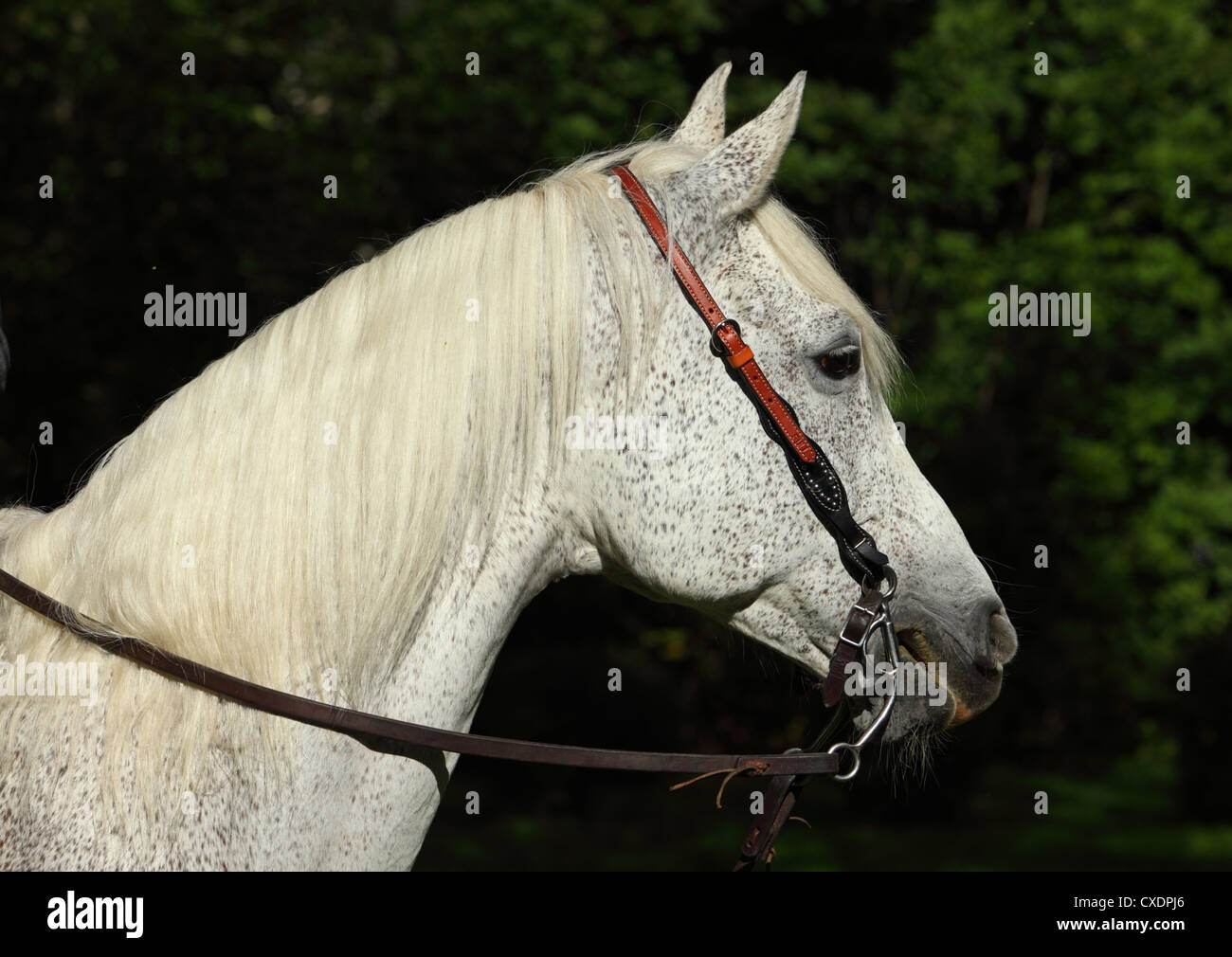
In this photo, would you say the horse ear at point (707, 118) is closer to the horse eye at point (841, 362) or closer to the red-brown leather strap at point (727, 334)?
the red-brown leather strap at point (727, 334)

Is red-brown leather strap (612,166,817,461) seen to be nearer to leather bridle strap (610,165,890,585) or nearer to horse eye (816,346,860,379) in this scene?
leather bridle strap (610,165,890,585)

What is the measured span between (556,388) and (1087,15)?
28.4 ft

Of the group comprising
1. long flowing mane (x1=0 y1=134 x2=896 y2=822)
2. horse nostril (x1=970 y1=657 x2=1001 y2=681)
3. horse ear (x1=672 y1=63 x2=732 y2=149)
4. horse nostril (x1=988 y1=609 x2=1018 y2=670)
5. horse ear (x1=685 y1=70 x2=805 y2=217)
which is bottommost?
horse nostril (x1=970 y1=657 x2=1001 y2=681)

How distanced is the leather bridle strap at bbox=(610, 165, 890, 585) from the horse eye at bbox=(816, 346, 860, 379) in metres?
0.12

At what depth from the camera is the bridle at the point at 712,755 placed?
6.43 feet

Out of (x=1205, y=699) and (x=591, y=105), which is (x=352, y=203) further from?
(x=1205, y=699)

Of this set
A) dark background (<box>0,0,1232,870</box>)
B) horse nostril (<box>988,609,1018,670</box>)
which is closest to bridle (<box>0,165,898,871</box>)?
horse nostril (<box>988,609,1018,670</box>)

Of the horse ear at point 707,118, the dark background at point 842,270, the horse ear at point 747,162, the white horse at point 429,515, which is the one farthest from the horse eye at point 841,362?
the dark background at point 842,270

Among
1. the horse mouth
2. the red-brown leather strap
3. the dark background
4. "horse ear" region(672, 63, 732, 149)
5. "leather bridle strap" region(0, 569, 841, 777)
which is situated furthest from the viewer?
the dark background

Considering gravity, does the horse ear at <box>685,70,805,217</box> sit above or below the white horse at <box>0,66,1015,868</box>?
above

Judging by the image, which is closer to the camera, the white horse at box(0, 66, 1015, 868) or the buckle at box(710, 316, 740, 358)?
the white horse at box(0, 66, 1015, 868)

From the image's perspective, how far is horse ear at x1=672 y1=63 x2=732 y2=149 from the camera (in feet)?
8.38

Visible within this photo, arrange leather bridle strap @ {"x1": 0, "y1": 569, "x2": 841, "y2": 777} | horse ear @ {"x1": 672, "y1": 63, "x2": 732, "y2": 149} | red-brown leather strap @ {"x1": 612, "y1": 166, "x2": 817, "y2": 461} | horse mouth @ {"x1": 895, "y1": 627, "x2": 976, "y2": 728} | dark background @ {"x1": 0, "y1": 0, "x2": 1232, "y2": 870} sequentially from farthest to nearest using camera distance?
dark background @ {"x1": 0, "y1": 0, "x2": 1232, "y2": 870} → horse ear @ {"x1": 672, "y1": 63, "x2": 732, "y2": 149} → horse mouth @ {"x1": 895, "y1": 627, "x2": 976, "y2": 728} → red-brown leather strap @ {"x1": 612, "y1": 166, "x2": 817, "y2": 461} → leather bridle strap @ {"x1": 0, "y1": 569, "x2": 841, "y2": 777}
